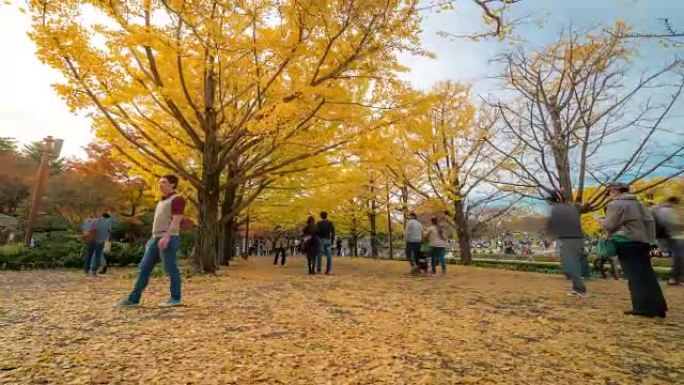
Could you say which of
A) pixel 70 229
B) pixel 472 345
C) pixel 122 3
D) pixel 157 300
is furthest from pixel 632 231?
pixel 70 229

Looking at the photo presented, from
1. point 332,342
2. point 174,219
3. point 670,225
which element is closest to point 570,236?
point 670,225

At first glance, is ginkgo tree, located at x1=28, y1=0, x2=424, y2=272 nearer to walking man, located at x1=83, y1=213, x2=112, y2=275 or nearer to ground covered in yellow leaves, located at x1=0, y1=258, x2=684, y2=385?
walking man, located at x1=83, y1=213, x2=112, y2=275

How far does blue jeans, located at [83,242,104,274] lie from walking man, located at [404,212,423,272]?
7.43 m

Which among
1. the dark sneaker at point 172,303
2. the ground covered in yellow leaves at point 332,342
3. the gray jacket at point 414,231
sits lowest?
the ground covered in yellow leaves at point 332,342

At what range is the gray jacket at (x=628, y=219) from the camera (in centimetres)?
425

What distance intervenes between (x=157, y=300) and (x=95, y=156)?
19845mm

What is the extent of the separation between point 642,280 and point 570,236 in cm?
191

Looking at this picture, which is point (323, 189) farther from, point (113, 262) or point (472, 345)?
point (472, 345)

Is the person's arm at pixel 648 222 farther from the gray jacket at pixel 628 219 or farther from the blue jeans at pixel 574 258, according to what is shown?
the blue jeans at pixel 574 258

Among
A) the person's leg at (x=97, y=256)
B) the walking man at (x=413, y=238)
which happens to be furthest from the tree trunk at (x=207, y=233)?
the walking man at (x=413, y=238)

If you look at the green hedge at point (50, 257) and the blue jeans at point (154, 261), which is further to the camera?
the green hedge at point (50, 257)

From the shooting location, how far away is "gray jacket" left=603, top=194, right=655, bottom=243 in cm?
425

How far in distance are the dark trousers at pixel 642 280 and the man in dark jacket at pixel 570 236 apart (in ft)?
5.83

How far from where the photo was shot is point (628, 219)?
14.0 feet
